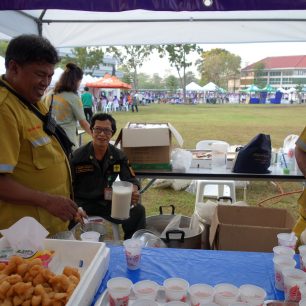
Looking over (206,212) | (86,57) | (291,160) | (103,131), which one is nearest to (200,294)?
(206,212)

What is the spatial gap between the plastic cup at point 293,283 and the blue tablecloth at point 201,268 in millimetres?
69

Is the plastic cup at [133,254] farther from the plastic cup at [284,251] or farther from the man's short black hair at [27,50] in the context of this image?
the man's short black hair at [27,50]

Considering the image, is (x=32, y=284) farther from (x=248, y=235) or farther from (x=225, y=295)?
(x=248, y=235)

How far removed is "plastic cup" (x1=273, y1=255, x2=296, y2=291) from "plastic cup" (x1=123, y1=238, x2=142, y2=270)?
55 cm

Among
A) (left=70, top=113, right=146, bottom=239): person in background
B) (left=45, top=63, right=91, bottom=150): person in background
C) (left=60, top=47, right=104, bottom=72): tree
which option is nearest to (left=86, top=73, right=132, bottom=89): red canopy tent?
(left=60, top=47, right=104, bottom=72): tree

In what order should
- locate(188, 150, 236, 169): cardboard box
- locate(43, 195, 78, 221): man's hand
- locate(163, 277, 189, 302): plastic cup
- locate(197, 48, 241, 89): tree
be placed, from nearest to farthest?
1. locate(163, 277, 189, 302): plastic cup
2. locate(43, 195, 78, 221): man's hand
3. locate(188, 150, 236, 169): cardboard box
4. locate(197, 48, 241, 89): tree

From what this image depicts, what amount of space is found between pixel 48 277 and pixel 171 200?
3.86m

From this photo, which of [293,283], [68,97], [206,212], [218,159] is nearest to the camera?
[293,283]

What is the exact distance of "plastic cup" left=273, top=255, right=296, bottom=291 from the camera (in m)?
1.30

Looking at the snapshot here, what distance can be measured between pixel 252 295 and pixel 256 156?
6.95 ft

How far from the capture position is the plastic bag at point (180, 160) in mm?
3234

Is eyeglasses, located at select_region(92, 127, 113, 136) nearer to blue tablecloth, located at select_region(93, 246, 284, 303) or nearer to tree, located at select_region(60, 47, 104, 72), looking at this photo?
blue tablecloth, located at select_region(93, 246, 284, 303)

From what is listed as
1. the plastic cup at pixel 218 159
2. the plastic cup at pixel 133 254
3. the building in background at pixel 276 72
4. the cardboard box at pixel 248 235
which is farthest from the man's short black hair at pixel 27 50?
the building in background at pixel 276 72

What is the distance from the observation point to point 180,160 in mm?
3240
